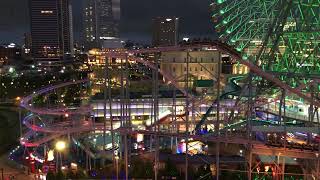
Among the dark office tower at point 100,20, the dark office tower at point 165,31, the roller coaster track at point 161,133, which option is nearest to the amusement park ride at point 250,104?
the roller coaster track at point 161,133

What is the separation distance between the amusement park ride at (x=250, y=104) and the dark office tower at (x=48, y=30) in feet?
347

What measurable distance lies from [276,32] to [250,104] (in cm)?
1330

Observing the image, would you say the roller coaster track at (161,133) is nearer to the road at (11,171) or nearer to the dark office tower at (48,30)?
the road at (11,171)

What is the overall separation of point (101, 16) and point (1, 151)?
168093 mm

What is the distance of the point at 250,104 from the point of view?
2014cm

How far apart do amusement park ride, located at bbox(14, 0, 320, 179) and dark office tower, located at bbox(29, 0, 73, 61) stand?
106 m

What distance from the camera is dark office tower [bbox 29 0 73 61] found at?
134375mm

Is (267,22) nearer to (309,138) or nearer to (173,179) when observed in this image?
(309,138)

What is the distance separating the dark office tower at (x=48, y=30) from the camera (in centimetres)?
13438

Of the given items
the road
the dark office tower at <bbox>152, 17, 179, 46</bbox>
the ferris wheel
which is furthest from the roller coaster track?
the dark office tower at <bbox>152, 17, 179, 46</bbox>

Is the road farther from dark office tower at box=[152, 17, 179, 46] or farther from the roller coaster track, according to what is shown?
dark office tower at box=[152, 17, 179, 46]

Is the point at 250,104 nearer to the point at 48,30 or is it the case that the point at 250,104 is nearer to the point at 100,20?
the point at 48,30

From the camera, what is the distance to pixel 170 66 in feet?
189

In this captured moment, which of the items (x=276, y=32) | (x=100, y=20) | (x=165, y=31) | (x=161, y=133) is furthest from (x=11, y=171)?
(x=100, y=20)
